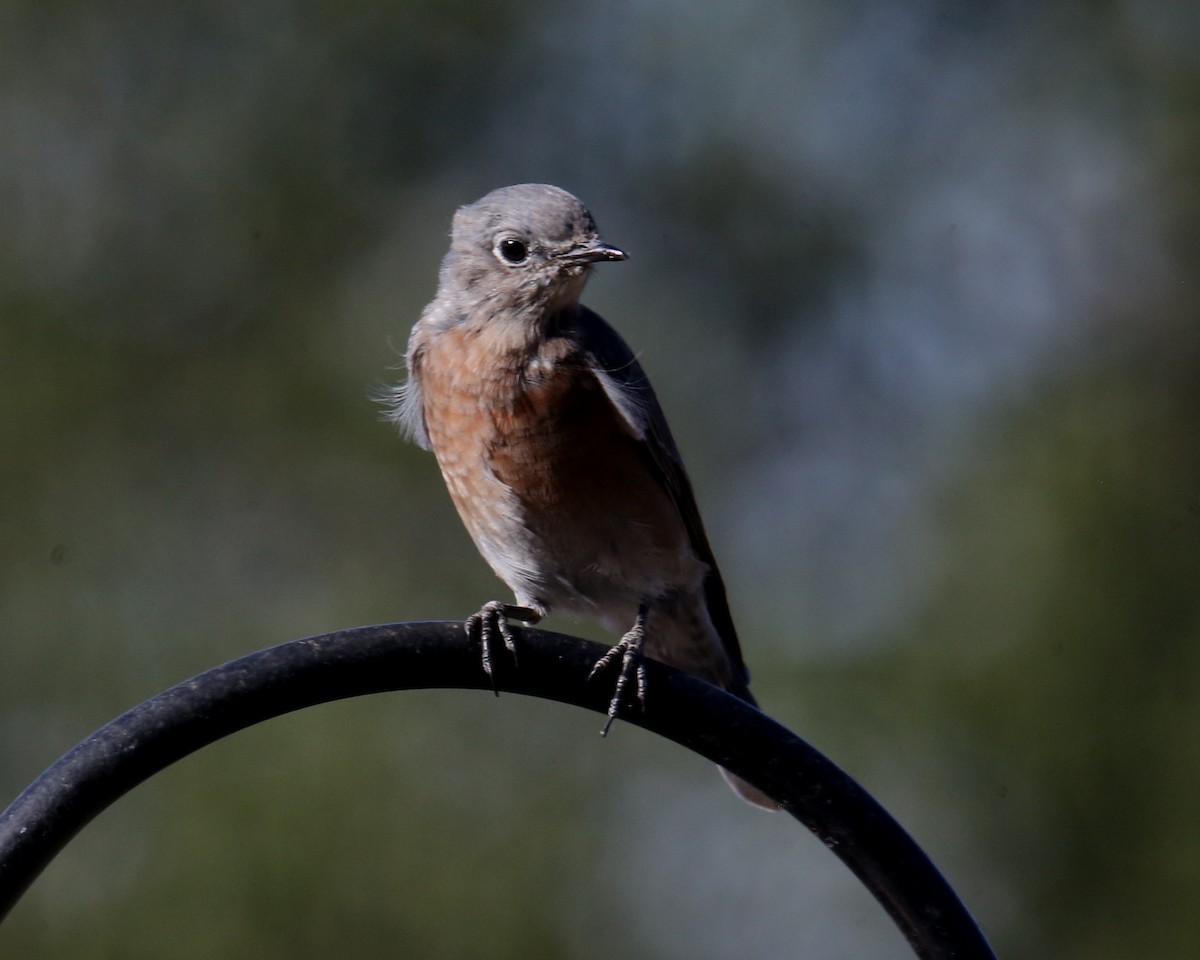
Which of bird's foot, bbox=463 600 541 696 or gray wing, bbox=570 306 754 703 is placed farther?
gray wing, bbox=570 306 754 703

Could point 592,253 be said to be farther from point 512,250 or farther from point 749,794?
point 749,794

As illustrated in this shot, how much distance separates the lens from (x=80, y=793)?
2623mm

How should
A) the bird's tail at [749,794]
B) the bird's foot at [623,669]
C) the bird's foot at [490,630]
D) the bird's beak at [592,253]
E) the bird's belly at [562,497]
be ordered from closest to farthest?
the bird's foot at [490,630], the bird's foot at [623,669], the bird's belly at [562,497], the bird's beak at [592,253], the bird's tail at [749,794]

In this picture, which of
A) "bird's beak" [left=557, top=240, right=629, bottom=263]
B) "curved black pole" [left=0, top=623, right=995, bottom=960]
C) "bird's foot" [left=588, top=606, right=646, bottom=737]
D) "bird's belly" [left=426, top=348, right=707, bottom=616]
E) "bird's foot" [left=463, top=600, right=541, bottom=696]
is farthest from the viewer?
"bird's beak" [left=557, top=240, right=629, bottom=263]

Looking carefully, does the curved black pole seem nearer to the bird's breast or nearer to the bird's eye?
the bird's breast

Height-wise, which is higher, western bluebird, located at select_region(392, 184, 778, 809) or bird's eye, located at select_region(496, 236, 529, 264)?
bird's eye, located at select_region(496, 236, 529, 264)

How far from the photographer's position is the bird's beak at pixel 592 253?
14.9ft

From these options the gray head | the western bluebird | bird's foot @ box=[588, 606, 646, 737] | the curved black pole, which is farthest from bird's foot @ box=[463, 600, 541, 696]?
the gray head

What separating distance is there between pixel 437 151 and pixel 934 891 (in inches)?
448

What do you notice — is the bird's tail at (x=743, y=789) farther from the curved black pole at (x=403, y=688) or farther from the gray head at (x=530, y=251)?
the curved black pole at (x=403, y=688)

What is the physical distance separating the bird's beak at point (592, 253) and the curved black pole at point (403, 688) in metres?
1.75

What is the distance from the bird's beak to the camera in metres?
4.55

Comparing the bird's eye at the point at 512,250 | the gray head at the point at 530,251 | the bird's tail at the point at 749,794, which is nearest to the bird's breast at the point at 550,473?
the gray head at the point at 530,251

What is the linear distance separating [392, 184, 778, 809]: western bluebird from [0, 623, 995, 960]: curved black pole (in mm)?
1141
